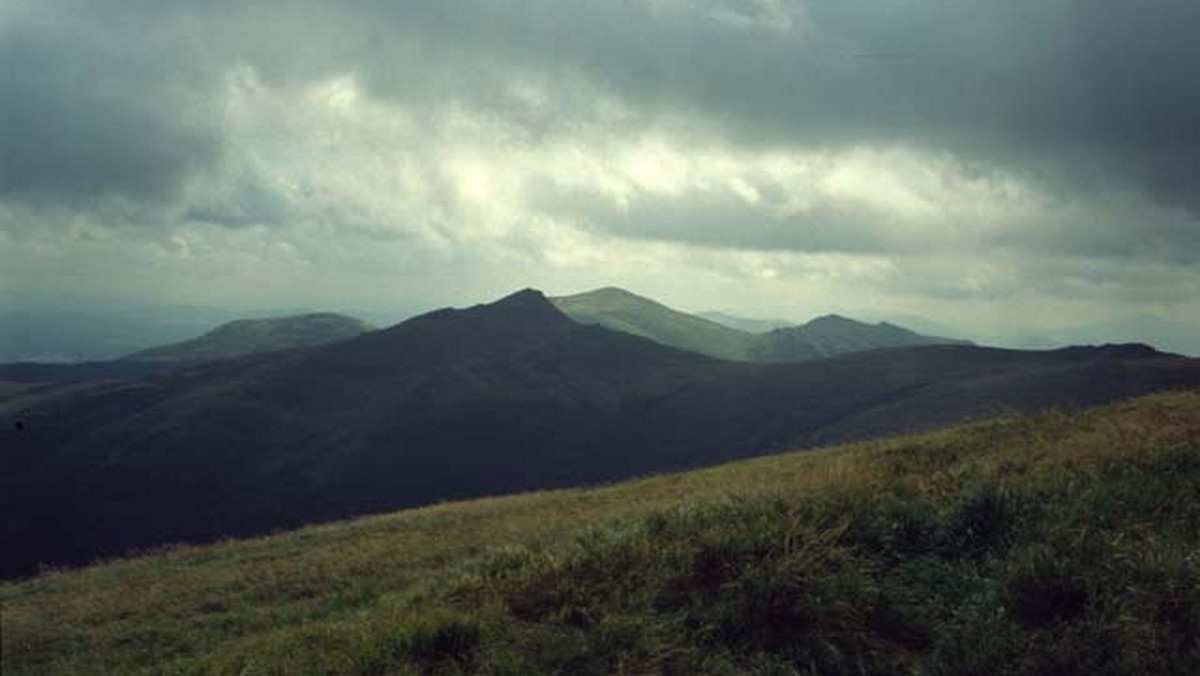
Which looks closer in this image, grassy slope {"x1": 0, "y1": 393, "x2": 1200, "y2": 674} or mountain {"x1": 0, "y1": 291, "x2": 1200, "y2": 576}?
grassy slope {"x1": 0, "y1": 393, "x2": 1200, "y2": 674}

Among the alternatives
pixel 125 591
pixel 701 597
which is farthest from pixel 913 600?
pixel 125 591

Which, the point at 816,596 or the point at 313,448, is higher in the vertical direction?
the point at 816,596

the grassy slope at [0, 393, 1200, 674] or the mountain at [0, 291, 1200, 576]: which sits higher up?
the grassy slope at [0, 393, 1200, 674]

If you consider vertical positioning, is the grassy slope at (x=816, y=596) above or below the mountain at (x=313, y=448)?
above

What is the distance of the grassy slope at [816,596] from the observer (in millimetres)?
7555

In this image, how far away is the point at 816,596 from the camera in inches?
335

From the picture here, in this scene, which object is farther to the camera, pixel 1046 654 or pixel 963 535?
pixel 963 535

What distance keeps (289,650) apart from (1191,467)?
11506 mm

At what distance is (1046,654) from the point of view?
23.4ft

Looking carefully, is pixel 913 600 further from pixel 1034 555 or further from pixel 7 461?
pixel 7 461

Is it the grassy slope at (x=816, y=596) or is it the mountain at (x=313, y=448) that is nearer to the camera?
the grassy slope at (x=816, y=596)

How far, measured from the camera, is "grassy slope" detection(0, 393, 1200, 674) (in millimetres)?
7555

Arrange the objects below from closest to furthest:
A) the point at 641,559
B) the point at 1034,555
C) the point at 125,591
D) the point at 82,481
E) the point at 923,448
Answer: the point at 1034,555
the point at 641,559
the point at 125,591
the point at 923,448
the point at 82,481

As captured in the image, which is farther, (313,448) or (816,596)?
(313,448)
